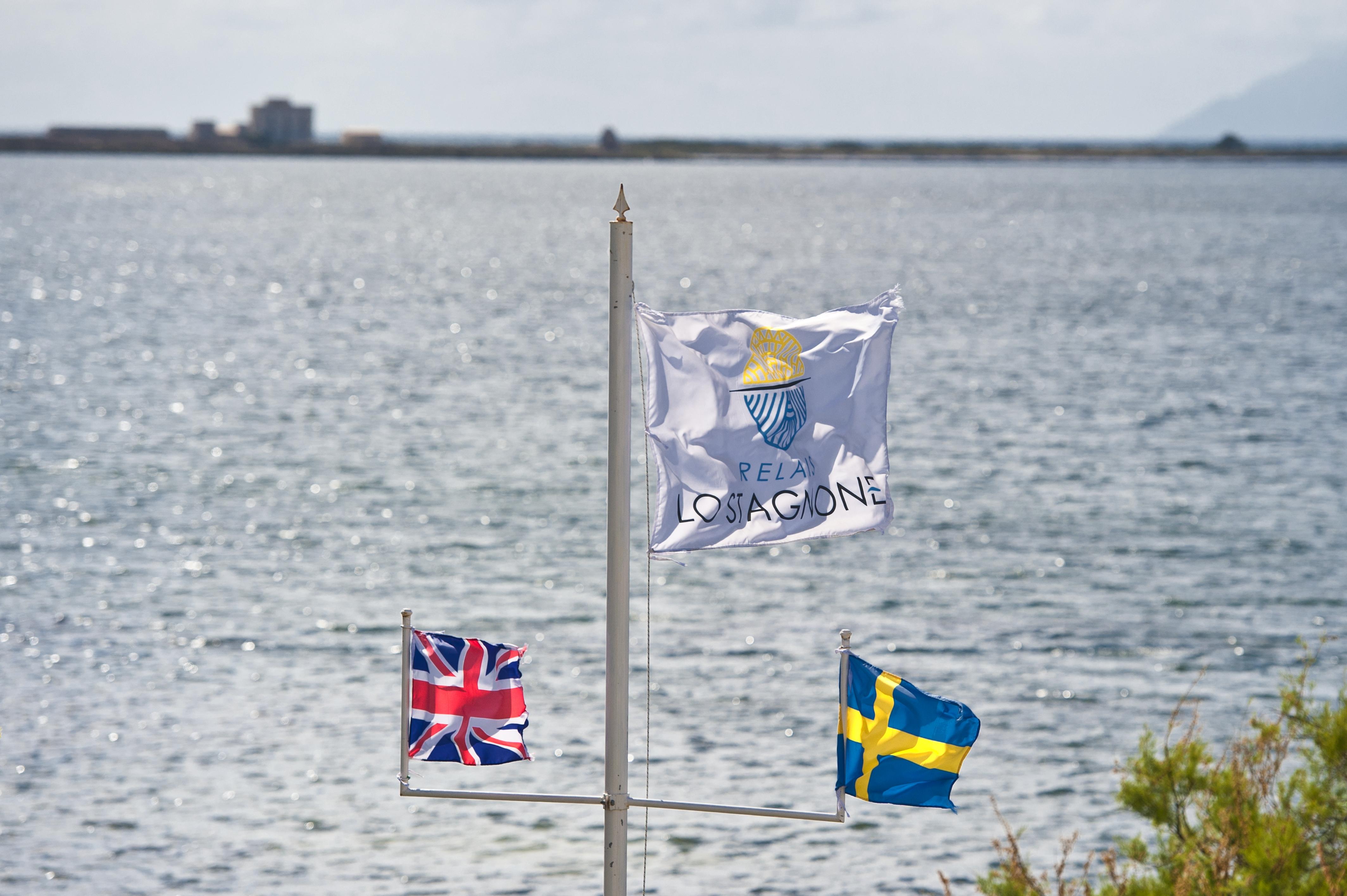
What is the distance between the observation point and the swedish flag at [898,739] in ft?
37.0

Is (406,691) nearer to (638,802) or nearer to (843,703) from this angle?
(638,802)

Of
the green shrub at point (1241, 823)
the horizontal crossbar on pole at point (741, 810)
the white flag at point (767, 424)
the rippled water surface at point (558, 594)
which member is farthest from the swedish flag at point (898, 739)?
the rippled water surface at point (558, 594)

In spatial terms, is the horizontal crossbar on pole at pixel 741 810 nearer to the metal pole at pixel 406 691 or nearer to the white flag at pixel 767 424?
the metal pole at pixel 406 691

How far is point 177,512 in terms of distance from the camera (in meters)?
45.0

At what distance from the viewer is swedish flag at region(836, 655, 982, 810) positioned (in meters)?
11.3

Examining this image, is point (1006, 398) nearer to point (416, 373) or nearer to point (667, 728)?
point (416, 373)

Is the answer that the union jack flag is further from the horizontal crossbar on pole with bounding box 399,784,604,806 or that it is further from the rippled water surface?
the rippled water surface

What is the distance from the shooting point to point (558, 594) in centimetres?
3653

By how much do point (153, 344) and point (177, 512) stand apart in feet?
138

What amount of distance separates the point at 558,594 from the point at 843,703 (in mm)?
25837

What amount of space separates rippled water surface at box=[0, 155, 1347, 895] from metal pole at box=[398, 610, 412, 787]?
10.7 meters

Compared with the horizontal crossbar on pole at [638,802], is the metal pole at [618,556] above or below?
above

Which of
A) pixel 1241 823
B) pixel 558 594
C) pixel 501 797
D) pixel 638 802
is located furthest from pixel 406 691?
pixel 558 594

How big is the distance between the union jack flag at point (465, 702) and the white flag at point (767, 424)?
1821 mm
